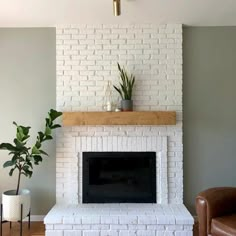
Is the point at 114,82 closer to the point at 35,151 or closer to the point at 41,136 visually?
the point at 41,136

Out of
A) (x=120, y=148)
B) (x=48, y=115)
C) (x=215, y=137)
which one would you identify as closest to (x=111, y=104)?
(x=120, y=148)

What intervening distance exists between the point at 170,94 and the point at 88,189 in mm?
1547

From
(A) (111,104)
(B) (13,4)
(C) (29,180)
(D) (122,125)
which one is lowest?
(C) (29,180)

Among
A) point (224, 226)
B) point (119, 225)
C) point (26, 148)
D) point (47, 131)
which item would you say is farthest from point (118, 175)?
point (224, 226)

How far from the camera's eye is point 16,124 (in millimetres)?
3564

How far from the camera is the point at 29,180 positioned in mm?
3748

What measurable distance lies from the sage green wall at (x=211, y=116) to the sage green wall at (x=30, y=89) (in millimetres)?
1710

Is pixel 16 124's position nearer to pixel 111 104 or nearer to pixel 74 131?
pixel 74 131

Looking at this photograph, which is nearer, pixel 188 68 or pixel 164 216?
pixel 164 216

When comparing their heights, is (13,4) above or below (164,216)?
above

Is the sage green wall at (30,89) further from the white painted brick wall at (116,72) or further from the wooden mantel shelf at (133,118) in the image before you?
the wooden mantel shelf at (133,118)

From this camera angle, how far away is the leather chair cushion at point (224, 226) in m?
2.47

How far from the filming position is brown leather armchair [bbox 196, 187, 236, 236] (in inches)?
103

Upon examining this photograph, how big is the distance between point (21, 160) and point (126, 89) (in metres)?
1.47
